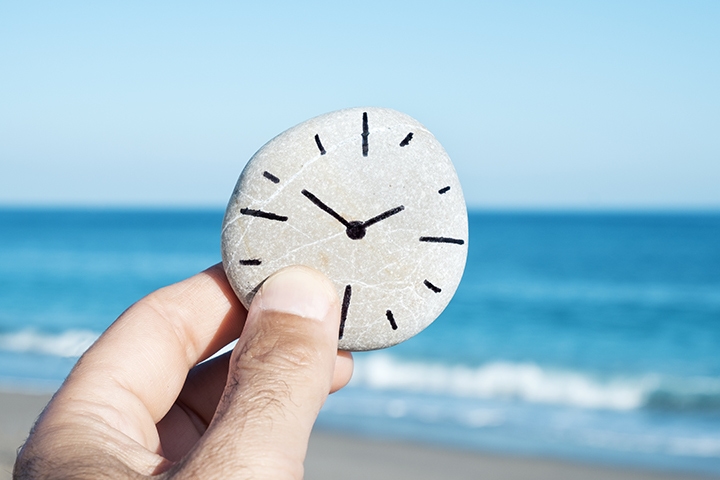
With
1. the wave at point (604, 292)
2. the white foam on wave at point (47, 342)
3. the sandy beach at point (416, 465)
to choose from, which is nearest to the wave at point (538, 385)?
the sandy beach at point (416, 465)

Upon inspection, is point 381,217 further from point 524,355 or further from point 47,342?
point 47,342

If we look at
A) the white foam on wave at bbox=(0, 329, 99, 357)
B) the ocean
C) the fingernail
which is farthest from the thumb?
the white foam on wave at bbox=(0, 329, 99, 357)

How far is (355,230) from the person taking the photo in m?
1.83

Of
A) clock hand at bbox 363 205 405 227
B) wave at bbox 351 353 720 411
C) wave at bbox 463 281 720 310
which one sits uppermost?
wave at bbox 463 281 720 310

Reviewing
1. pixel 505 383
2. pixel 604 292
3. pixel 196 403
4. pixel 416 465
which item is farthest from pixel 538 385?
pixel 604 292

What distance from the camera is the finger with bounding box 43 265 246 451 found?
5.39 feet

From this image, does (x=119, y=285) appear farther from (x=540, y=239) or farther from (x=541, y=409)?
(x=540, y=239)

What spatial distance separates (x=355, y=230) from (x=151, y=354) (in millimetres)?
710

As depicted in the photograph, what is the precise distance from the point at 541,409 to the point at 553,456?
155 centimetres

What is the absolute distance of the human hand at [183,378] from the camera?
1360 mm

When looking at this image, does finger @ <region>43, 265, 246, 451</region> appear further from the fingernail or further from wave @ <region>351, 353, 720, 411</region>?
wave @ <region>351, 353, 720, 411</region>

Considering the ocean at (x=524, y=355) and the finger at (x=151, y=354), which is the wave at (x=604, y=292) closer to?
the ocean at (x=524, y=355)

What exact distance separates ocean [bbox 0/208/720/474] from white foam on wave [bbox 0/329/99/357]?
0.14 ft

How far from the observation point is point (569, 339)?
37.1ft
